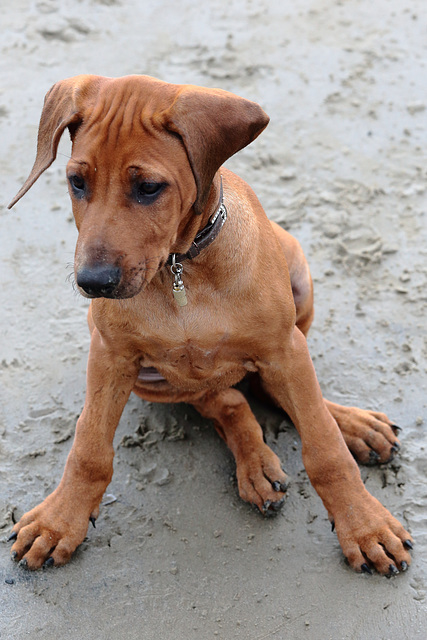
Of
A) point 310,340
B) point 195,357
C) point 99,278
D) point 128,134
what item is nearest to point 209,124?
point 128,134

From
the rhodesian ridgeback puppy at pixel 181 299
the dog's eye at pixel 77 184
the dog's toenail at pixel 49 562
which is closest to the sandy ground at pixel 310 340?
the dog's toenail at pixel 49 562

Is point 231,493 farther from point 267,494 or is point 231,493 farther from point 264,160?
point 264,160

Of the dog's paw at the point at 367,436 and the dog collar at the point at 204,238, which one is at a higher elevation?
the dog collar at the point at 204,238

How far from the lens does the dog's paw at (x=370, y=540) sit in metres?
3.28

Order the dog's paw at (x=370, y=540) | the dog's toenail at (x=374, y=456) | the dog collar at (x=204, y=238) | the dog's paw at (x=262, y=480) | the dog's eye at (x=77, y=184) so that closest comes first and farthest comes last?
1. the dog's eye at (x=77, y=184)
2. the dog collar at (x=204, y=238)
3. the dog's paw at (x=370, y=540)
4. the dog's paw at (x=262, y=480)
5. the dog's toenail at (x=374, y=456)

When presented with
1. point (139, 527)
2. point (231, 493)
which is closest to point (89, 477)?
point (139, 527)

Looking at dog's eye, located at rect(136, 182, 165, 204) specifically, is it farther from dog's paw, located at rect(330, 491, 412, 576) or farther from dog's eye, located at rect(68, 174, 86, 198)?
dog's paw, located at rect(330, 491, 412, 576)

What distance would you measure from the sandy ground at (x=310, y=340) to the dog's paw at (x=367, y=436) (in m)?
0.07

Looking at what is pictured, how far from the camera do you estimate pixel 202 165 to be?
9.00ft

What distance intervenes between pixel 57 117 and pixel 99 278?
701mm

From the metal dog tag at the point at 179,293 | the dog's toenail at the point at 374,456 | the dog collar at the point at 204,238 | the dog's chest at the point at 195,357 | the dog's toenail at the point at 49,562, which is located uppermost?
the dog collar at the point at 204,238

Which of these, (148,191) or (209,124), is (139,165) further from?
(209,124)

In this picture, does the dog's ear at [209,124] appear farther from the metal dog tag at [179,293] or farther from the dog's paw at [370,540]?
the dog's paw at [370,540]

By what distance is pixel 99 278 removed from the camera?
2623mm
